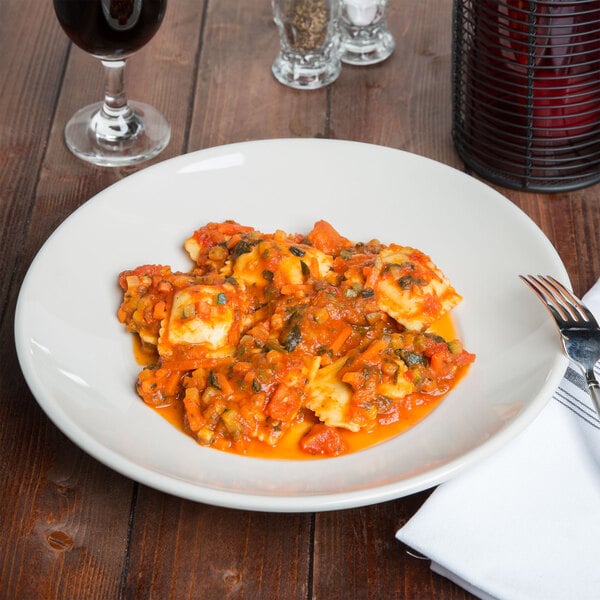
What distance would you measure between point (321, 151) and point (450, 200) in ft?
1.71

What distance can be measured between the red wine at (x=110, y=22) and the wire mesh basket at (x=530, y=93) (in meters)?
1.23

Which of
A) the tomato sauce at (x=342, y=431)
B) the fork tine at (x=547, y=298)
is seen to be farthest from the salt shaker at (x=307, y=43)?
the tomato sauce at (x=342, y=431)

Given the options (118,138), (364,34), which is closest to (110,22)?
(118,138)

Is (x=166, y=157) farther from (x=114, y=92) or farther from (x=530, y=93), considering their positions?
(x=530, y=93)

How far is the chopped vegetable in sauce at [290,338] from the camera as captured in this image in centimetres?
273

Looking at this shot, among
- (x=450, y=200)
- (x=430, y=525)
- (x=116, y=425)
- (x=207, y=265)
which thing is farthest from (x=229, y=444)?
(x=450, y=200)

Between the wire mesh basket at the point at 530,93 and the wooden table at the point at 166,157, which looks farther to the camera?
the wire mesh basket at the point at 530,93

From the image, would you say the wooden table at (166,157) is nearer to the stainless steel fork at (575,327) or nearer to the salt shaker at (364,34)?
the salt shaker at (364,34)

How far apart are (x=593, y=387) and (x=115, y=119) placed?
2.43m

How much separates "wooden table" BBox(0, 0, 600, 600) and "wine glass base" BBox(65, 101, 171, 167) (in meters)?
0.06

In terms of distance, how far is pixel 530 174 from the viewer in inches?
157

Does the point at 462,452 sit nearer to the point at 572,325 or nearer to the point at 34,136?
the point at 572,325

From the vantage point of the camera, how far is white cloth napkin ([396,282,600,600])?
249 centimetres

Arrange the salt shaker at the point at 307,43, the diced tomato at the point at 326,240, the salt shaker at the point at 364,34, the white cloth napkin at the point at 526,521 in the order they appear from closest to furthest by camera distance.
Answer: the white cloth napkin at the point at 526,521 < the diced tomato at the point at 326,240 < the salt shaker at the point at 307,43 < the salt shaker at the point at 364,34
